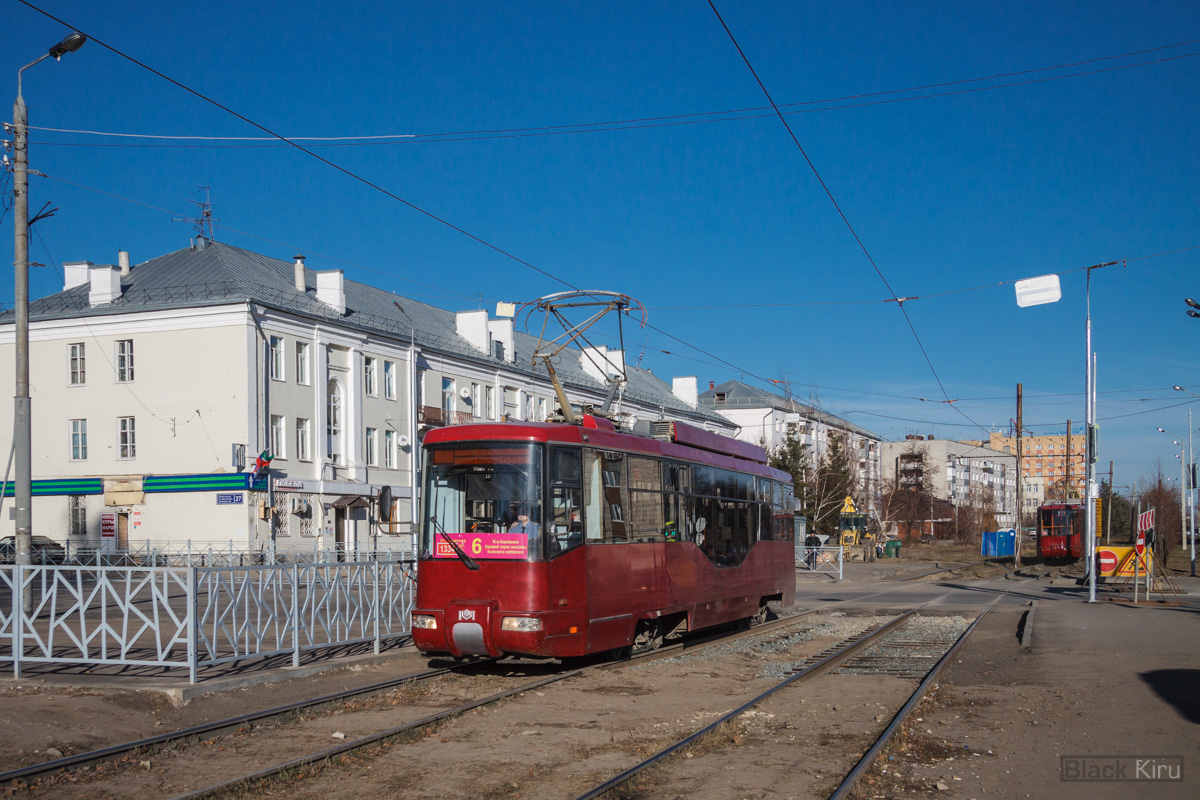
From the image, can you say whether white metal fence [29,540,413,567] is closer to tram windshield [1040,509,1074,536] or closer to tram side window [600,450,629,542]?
tram side window [600,450,629,542]

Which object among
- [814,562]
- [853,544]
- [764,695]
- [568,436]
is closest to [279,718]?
[568,436]

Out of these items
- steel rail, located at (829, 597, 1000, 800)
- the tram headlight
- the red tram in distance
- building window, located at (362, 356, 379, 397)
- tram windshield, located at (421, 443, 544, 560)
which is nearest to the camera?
steel rail, located at (829, 597, 1000, 800)

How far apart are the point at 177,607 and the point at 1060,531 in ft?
173

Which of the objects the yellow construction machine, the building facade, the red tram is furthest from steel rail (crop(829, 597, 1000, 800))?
the building facade

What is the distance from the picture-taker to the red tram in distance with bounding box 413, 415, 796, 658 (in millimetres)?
11750

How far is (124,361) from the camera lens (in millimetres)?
40125

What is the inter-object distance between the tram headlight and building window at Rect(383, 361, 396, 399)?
34.7 m

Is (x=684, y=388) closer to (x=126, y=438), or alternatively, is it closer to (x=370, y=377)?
(x=370, y=377)

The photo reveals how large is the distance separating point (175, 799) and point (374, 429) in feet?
127

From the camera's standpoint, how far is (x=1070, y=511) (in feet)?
184

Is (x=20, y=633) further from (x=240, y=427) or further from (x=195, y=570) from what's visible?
(x=240, y=427)

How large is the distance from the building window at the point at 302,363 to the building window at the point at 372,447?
4.34 meters

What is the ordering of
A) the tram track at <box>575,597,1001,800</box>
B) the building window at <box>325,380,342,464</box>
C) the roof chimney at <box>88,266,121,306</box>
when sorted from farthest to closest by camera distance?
the building window at <box>325,380,342,464</box> → the roof chimney at <box>88,266,121,306</box> → the tram track at <box>575,597,1001,800</box>

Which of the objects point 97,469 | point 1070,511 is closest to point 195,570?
point 97,469
